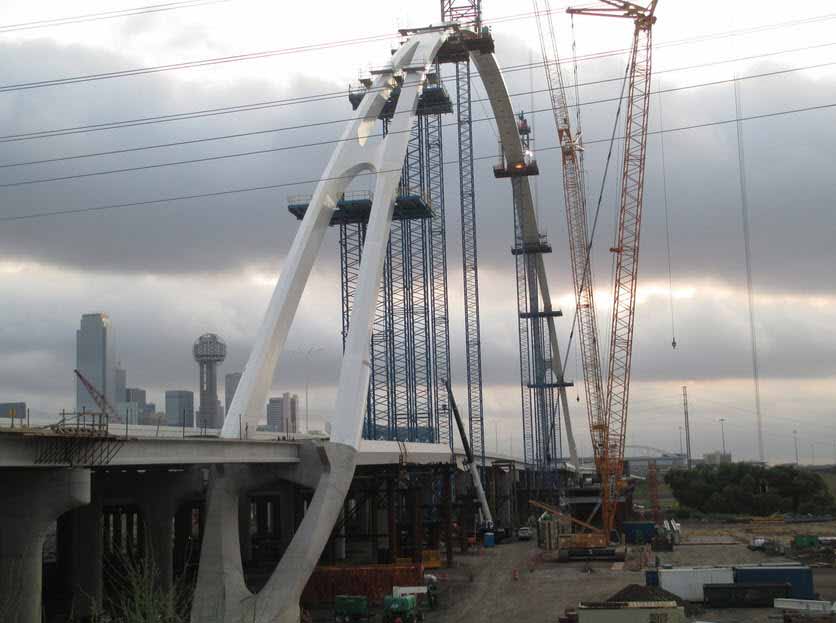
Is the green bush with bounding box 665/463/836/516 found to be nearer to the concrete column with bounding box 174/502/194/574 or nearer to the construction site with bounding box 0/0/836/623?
the construction site with bounding box 0/0/836/623

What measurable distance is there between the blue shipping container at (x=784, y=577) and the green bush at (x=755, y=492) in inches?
2964

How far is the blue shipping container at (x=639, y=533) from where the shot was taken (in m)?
84.4

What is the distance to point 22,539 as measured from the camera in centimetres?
2917

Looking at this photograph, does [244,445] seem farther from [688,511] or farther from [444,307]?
[688,511]

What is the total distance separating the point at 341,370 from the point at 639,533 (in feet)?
148

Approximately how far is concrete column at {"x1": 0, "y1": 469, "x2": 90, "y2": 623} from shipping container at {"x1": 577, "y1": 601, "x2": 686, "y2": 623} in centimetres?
1998

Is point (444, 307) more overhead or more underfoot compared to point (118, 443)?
more overhead

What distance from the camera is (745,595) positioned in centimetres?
4859

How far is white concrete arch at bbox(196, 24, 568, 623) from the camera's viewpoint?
41.5 meters

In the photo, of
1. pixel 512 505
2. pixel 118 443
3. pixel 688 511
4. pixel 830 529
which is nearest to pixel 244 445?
pixel 118 443

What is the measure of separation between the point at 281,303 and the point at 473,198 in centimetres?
4781

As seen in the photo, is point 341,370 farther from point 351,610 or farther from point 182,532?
point 182,532

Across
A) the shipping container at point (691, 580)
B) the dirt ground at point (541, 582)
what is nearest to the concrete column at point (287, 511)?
the dirt ground at point (541, 582)

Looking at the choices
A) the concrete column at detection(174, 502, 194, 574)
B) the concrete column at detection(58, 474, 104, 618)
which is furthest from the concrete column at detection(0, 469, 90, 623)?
the concrete column at detection(174, 502, 194, 574)
